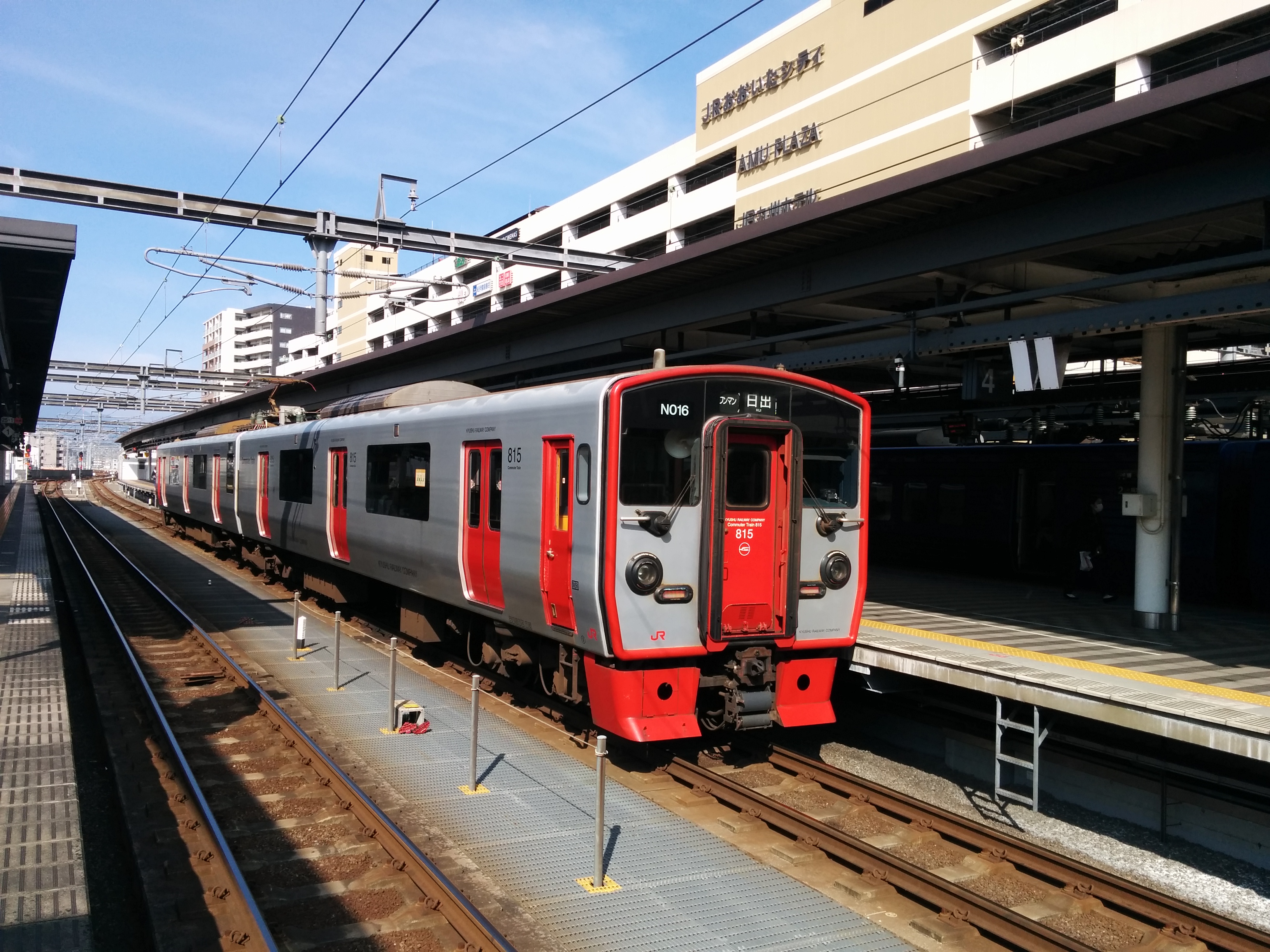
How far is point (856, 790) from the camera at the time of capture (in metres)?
7.88

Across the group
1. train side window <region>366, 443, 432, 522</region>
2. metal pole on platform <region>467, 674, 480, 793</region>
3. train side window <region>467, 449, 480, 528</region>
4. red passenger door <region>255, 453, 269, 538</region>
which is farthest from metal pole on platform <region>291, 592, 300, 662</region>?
red passenger door <region>255, 453, 269, 538</region>

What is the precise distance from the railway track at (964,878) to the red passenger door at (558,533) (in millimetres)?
1732

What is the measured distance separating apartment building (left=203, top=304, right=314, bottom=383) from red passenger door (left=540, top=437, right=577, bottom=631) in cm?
10662

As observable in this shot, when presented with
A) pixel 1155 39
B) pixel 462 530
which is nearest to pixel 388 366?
pixel 462 530

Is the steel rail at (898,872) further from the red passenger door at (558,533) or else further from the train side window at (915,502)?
the train side window at (915,502)

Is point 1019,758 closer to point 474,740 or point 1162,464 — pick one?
point 1162,464

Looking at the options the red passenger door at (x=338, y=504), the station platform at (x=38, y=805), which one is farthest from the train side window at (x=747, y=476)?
the red passenger door at (x=338, y=504)

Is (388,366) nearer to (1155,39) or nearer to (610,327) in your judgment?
(610,327)

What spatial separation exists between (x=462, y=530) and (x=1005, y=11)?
29.5 meters

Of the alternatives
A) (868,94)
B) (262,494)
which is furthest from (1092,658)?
(868,94)

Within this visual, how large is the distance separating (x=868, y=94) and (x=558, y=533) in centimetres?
3324

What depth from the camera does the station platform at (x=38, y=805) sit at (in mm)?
5195

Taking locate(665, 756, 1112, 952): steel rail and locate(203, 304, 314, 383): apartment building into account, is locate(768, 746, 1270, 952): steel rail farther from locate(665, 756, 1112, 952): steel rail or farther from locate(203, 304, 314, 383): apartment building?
locate(203, 304, 314, 383): apartment building

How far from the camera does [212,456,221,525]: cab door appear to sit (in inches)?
880
